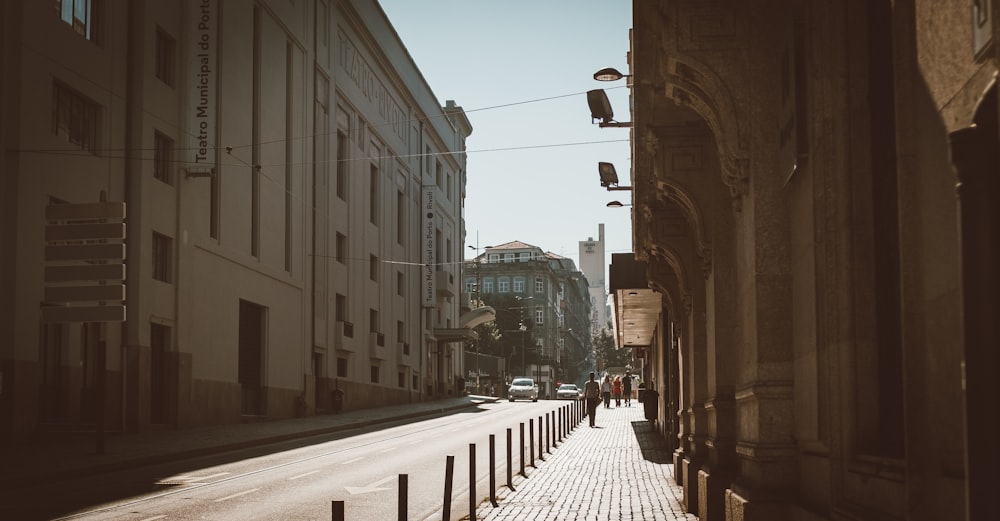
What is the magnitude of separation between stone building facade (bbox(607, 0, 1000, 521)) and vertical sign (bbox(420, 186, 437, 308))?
4870cm

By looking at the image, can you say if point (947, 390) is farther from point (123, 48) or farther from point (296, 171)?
point (296, 171)

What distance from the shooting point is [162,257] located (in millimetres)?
27922

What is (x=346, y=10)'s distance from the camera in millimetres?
45781

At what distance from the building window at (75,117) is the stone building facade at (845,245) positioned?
14931 mm

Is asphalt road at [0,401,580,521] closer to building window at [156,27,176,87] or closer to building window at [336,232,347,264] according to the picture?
building window at [156,27,176,87]

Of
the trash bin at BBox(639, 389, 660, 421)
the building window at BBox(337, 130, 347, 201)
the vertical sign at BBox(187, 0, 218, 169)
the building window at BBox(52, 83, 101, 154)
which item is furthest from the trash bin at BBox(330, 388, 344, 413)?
the building window at BBox(52, 83, 101, 154)

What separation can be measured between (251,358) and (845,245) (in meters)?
29.9

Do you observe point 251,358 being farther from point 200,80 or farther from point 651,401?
point 651,401

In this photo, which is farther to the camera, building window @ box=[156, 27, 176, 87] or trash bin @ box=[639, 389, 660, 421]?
trash bin @ box=[639, 389, 660, 421]

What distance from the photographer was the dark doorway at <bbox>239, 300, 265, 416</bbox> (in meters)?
34.1

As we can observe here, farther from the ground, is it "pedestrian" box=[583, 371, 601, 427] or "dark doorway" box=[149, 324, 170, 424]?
"dark doorway" box=[149, 324, 170, 424]

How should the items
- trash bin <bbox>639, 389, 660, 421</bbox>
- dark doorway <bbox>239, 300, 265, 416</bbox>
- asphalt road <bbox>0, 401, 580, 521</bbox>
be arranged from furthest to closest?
dark doorway <bbox>239, 300, 265, 416</bbox>, trash bin <bbox>639, 389, 660, 421</bbox>, asphalt road <bbox>0, 401, 580, 521</bbox>

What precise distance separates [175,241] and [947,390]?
25.9 m

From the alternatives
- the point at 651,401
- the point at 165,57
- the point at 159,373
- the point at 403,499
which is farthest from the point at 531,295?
the point at 403,499
